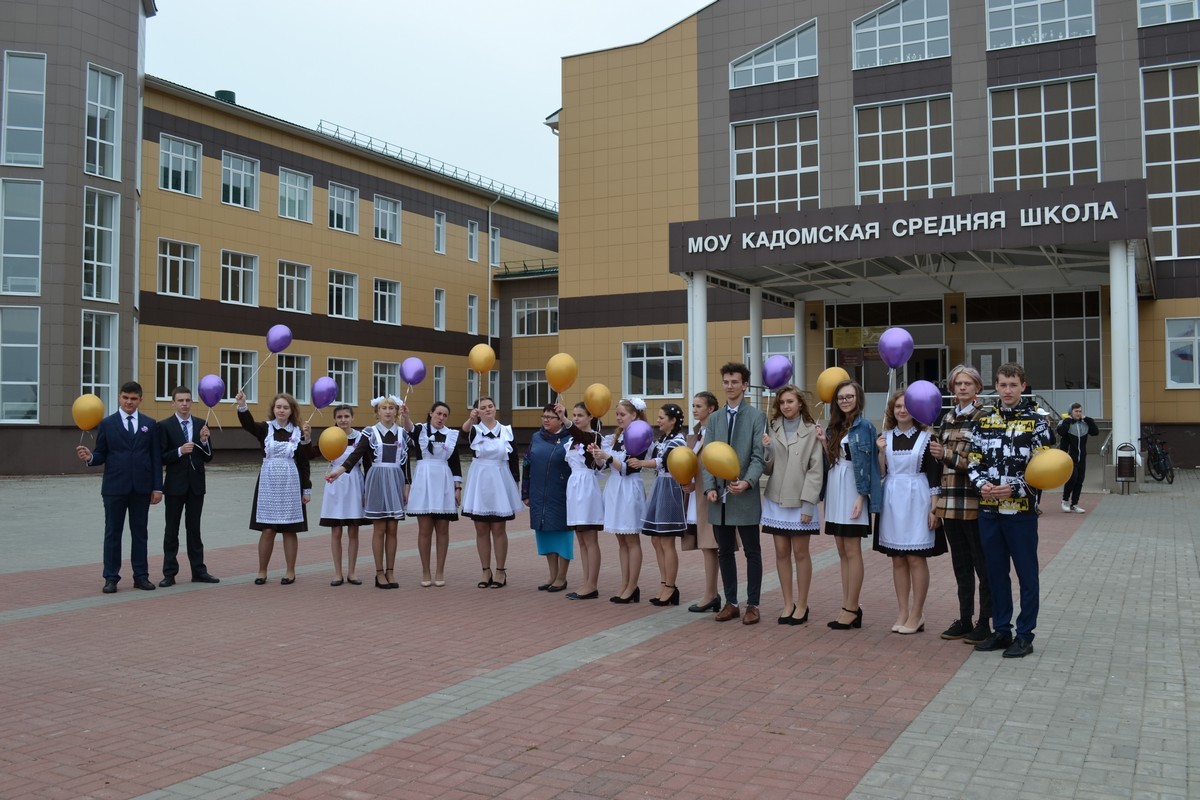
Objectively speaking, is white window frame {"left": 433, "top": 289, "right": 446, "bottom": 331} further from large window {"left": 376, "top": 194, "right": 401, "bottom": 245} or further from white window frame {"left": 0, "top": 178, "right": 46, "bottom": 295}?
white window frame {"left": 0, "top": 178, "right": 46, "bottom": 295}

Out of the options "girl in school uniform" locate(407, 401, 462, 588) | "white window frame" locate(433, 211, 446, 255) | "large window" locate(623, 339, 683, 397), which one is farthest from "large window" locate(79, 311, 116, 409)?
"girl in school uniform" locate(407, 401, 462, 588)

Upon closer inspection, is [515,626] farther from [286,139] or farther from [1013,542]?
[286,139]

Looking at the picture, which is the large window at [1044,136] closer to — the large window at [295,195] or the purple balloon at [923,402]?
the purple balloon at [923,402]

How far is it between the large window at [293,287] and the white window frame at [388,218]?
15.1 ft

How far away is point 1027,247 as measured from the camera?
73.7ft

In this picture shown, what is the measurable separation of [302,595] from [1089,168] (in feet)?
89.7

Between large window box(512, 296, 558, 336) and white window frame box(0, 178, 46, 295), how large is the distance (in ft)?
77.6

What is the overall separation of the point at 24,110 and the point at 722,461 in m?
28.7

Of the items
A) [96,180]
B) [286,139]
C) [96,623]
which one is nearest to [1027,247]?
[96,623]

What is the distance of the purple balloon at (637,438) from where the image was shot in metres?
9.04

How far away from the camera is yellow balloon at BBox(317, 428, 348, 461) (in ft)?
32.8

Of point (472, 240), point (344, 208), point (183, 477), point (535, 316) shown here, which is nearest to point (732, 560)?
point (183, 477)

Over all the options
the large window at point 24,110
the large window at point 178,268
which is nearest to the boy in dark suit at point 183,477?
the large window at point 24,110

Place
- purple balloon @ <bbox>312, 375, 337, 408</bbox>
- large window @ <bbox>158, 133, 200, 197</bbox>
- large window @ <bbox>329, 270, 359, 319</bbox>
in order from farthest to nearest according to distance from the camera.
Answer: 1. large window @ <bbox>329, 270, 359, 319</bbox>
2. large window @ <bbox>158, 133, 200, 197</bbox>
3. purple balloon @ <bbox>312, 375, 337, 408</bbox>
